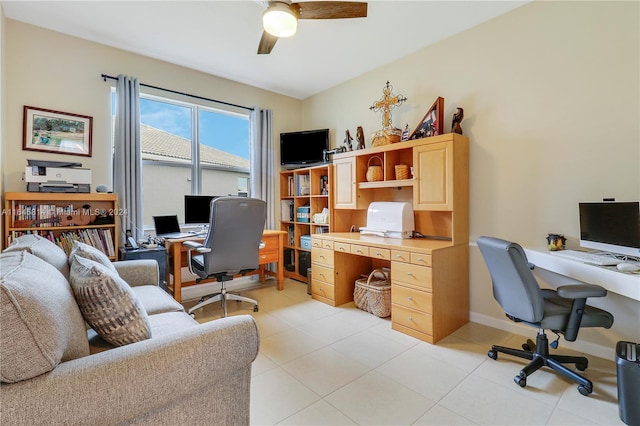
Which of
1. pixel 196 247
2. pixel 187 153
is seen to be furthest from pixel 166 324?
pixel 187 153

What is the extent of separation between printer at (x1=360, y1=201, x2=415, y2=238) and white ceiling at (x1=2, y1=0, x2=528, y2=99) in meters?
1.68

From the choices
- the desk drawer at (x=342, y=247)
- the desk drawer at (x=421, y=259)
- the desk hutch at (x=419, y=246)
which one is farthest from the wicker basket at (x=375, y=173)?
the desk drawer at (x=421, y=259)

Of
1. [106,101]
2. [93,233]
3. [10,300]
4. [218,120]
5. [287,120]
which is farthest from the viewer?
[287,120]

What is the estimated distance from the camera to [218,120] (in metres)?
4.01

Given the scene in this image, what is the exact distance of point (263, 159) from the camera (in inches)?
164

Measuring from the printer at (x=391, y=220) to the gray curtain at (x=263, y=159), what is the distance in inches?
64.4

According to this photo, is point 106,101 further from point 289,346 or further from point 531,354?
point 531,354

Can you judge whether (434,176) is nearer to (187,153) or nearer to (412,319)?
(412,319)

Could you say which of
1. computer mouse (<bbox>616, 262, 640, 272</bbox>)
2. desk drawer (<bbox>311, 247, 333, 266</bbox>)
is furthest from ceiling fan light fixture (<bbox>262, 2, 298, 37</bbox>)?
computer mouse (<bbox>616, 262, 640, 272</bbox>)

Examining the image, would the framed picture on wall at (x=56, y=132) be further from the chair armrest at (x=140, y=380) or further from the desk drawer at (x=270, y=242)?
the chair armrest at (x=140, y=380)

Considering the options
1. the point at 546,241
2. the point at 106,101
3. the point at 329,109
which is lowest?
the point at 546,241

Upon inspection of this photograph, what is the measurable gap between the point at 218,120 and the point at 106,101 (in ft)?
4.18

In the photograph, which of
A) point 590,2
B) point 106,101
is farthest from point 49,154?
point 590,2

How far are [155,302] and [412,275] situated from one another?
1.95 m
